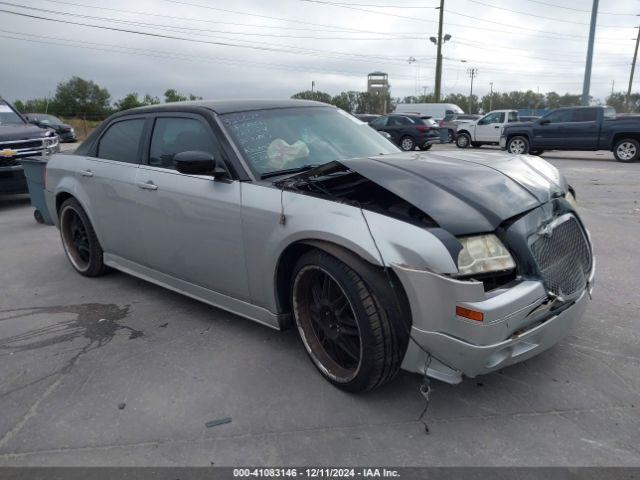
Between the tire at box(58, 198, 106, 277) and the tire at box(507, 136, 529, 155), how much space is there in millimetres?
16074

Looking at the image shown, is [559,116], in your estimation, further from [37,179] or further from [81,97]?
[81,97]

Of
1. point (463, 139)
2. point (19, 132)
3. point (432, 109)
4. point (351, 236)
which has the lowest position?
point (463, 139)

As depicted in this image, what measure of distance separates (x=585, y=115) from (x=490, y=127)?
501 centimetres

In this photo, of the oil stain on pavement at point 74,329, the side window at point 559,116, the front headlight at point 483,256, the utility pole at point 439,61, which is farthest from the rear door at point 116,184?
the utility pole at point 439,61

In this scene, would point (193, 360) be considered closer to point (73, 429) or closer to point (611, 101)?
point (73, 429)

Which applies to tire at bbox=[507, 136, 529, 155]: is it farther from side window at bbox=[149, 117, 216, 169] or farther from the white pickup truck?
side window at bbox=[149, 117, 216, 169]

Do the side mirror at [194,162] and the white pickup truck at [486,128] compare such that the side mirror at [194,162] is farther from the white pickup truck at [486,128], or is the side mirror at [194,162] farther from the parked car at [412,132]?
the white pickup truck at [486,128]

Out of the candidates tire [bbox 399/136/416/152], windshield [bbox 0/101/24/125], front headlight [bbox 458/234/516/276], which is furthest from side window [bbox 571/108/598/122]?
front headlight [bbox 458/234/516/276]

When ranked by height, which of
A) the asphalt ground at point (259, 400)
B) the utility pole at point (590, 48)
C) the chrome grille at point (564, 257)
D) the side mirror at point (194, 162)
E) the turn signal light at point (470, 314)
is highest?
the utility pole at point (590, 48)

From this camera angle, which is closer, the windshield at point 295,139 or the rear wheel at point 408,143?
the windshield at point 295,139

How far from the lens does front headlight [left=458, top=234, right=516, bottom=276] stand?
2367 mm

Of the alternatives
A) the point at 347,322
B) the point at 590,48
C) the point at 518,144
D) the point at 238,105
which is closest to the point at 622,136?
the point at 518,144

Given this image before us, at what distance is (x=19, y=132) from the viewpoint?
8914 mm

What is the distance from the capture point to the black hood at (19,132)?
8672mm
